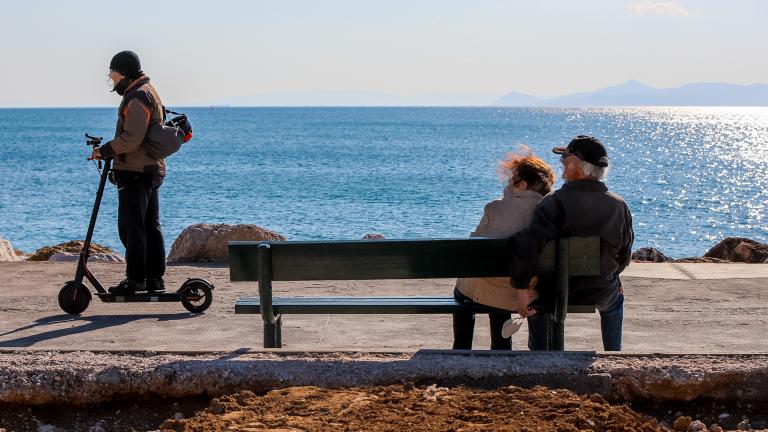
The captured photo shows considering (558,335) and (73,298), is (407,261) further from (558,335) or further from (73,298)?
(73,298)

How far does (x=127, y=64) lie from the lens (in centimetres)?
721

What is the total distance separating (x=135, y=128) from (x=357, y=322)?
2.05 metres

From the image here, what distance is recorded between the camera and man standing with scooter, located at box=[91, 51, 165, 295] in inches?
279

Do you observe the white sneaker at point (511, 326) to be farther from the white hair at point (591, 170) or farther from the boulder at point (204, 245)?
the boulder at point (204, 245)

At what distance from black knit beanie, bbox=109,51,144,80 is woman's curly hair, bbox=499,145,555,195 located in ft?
9.82

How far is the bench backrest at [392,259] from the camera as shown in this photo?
520cm

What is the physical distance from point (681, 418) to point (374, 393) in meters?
1.30

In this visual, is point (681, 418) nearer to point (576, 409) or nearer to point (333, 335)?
point (576, 409)

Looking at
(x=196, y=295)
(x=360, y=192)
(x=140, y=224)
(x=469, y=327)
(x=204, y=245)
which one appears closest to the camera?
(x=469, y=327)

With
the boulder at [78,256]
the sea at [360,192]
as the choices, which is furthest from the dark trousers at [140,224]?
the sea at [360,192]

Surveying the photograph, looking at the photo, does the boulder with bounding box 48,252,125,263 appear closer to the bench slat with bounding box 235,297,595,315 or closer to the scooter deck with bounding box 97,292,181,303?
the scooter deck with bounding box 97,292,181,303

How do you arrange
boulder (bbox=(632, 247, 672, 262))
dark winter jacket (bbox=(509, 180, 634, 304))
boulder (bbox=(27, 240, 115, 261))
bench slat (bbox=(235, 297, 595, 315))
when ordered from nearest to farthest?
dark winter jacket (bbox=(509, 180, 634, 304)) → bench slat (bbox=(235, 297, 595, 315)) → boulder (bbox=(27, 240, 115, 261)) → boulder (bbox=(632, 247, 672, 262))

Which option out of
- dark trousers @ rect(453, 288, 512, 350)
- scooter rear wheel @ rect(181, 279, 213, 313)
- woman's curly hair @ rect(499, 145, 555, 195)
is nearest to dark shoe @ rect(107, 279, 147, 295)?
scooter rear wheel @ rect(181, 279, 213, 313)

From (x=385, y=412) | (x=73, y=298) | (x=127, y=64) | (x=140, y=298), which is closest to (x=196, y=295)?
(x=140, y=298)
